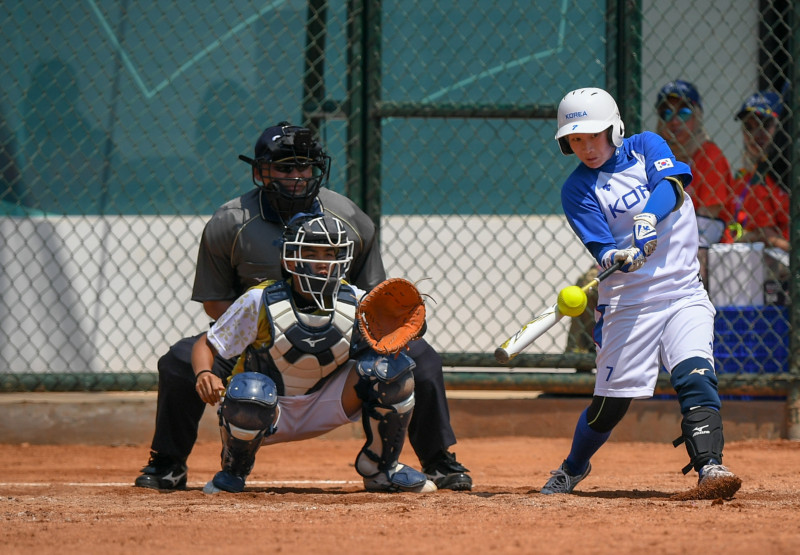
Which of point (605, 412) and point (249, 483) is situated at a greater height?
point (605, 412)

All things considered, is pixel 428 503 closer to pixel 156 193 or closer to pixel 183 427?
pixel 183 427

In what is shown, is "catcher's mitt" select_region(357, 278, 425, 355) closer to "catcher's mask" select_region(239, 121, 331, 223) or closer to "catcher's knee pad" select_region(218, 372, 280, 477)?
"catcher's knee pad" select_region(218, 372, 280, 477)

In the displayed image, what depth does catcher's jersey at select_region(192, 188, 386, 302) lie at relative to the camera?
181 inches

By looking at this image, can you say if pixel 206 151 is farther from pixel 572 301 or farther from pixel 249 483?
pixel 572 301

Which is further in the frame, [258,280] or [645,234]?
[258,280]

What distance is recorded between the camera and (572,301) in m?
3.84

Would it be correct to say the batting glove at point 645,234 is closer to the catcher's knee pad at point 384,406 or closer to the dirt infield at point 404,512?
the dirt infield at point 404,512

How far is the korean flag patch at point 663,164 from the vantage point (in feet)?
13.5

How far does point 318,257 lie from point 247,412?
0.61 m

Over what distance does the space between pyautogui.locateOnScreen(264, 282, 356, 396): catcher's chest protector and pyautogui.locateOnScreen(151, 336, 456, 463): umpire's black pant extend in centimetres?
39

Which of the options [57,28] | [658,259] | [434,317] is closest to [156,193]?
[57,28]

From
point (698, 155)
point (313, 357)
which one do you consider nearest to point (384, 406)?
point (313, 357)

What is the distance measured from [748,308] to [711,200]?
665 mm

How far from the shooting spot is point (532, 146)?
7059mm
